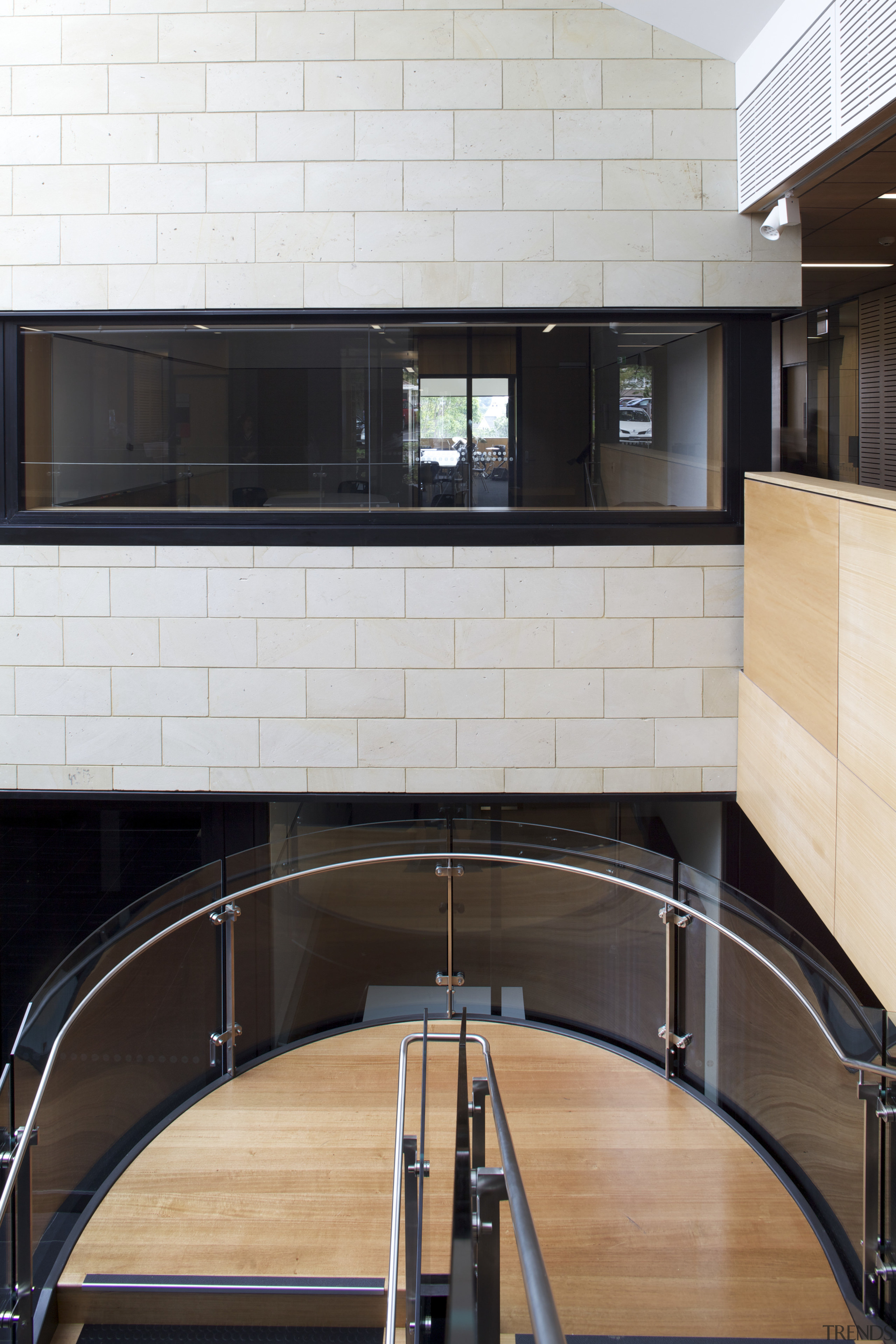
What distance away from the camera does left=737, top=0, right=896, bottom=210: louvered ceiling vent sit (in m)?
3.77

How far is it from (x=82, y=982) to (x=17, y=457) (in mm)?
3392

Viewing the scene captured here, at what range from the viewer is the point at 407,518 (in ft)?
19.1

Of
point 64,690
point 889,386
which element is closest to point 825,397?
point 889,386

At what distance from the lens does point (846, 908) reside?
404cm

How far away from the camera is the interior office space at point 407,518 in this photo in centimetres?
483

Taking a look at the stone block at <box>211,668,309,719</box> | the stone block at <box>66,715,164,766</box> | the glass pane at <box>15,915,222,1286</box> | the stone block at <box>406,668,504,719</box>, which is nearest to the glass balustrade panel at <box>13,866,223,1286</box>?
the glass pane at <box>15,915,222,1286</box>

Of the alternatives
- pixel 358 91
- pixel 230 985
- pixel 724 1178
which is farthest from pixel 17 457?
pixel 724 1178

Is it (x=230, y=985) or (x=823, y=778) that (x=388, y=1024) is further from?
(x=823, y=778)

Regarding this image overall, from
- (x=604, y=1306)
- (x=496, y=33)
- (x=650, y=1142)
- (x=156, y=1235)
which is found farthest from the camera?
(x=496, y=33)

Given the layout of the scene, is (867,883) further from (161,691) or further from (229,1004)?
(161,691)

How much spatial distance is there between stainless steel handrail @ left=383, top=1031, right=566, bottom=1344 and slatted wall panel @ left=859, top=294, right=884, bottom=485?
5593mm

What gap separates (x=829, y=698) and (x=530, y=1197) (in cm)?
225

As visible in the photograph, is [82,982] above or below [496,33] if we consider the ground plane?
below

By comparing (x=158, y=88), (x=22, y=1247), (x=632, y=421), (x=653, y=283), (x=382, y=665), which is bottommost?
(x=22, y=1247)
